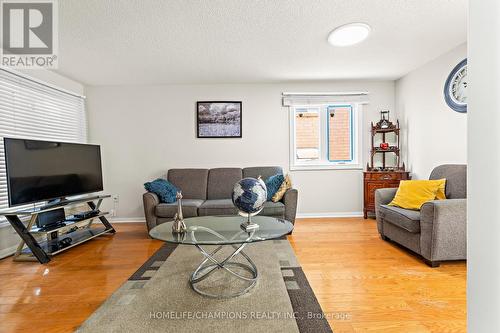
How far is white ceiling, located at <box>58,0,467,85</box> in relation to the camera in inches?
88.8

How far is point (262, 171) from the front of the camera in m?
4.11

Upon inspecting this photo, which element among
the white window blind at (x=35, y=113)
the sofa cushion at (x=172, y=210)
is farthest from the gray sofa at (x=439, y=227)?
the white window blind at (x=35, y=113)

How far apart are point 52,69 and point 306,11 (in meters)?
3.47

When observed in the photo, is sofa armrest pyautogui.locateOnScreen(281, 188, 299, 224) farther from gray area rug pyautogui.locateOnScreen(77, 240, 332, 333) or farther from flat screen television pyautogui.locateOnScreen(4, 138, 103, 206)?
flat screen television pyautogui.locateOnScreen(4, 138, 103, 206)

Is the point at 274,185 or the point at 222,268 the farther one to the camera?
the point at 274,185

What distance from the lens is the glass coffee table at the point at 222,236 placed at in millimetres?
1887

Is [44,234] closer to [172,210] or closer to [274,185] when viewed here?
[172,210]

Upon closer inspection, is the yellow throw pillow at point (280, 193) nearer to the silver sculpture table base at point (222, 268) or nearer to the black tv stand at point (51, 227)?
the silver sculpture table base at point (222, 268)

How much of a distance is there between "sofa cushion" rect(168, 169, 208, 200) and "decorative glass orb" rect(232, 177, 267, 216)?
204cm

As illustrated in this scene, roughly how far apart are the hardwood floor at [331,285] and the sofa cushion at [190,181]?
968 millimetres

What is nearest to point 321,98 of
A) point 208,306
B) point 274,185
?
point 274,185

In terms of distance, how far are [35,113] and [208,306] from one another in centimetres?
336

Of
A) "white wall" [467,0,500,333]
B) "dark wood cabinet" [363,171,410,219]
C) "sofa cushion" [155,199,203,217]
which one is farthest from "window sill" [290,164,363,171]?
"white wall" [467,0,500,333]

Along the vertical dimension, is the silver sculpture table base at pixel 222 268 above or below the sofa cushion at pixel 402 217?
below
